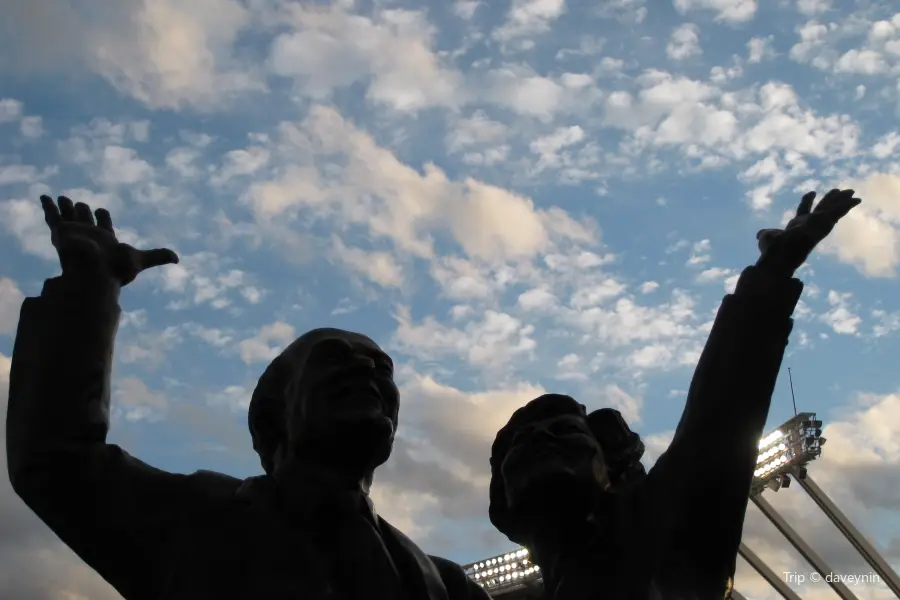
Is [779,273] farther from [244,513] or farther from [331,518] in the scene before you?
[244,513]

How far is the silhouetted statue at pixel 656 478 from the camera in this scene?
252 cm

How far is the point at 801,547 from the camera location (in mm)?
18516

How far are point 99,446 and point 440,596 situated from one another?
2.92 feet

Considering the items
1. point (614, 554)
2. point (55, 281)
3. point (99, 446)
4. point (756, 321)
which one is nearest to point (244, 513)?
point (99, 446)

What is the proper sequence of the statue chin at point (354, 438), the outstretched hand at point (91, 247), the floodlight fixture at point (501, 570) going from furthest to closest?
the floodlight fixture at point (501, 570) → the outstretched hand at point (91, 247) → the statue chin at point (354, 438)

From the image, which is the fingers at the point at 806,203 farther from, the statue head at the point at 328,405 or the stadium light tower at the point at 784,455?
the stadium light tower at the point at 784,455

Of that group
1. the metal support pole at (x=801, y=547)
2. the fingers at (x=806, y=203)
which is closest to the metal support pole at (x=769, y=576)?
the metal support pole at (x=801, y=547)

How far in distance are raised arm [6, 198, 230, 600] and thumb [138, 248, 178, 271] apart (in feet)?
0.46

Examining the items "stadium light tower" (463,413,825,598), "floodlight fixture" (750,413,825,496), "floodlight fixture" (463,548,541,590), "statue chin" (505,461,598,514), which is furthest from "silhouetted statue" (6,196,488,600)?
"floodlight fixture" (463,548,541,590)

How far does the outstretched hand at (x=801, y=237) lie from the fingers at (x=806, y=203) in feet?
0.18

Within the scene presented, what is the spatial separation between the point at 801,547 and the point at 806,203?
1737 cm

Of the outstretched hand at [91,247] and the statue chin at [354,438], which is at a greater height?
the outstretched hand at [91,247]

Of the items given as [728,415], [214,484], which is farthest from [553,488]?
[214,484]

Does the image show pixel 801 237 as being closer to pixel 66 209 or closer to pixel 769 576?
pixel 66 209
